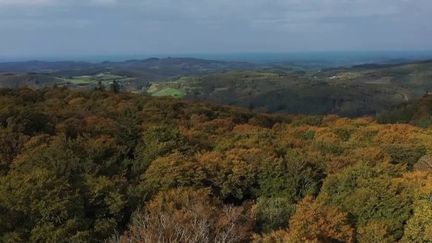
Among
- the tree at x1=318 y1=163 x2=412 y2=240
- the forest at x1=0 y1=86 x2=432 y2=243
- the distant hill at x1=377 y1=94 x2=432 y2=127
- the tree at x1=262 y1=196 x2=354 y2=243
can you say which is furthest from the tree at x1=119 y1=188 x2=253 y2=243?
the distant hill at x1=377 y1=94 x2=432 y2=127

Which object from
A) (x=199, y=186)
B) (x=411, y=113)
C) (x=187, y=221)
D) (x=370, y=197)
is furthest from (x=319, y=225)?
(x=411, y=113)

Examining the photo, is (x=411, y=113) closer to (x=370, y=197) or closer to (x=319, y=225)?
(x=370, y=197)

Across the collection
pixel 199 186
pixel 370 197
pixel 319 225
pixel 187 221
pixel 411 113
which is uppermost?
pixel 187 221

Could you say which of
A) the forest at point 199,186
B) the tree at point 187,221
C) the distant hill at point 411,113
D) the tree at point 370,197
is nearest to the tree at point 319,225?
the forest at point 199,186

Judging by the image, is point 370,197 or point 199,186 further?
point 199,186

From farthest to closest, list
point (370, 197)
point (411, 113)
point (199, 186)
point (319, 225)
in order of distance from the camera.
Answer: point (411, 113) → point (199, 186) → point (370, 197) → point (319, 225)

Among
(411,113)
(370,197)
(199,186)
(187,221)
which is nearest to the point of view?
(187,221)

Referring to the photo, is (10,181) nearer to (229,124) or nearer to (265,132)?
(265,132)

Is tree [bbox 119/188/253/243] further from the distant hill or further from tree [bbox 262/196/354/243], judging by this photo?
the distant hill

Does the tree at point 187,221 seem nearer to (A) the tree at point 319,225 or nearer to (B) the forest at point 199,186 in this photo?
(B) the forest at point 199,186
